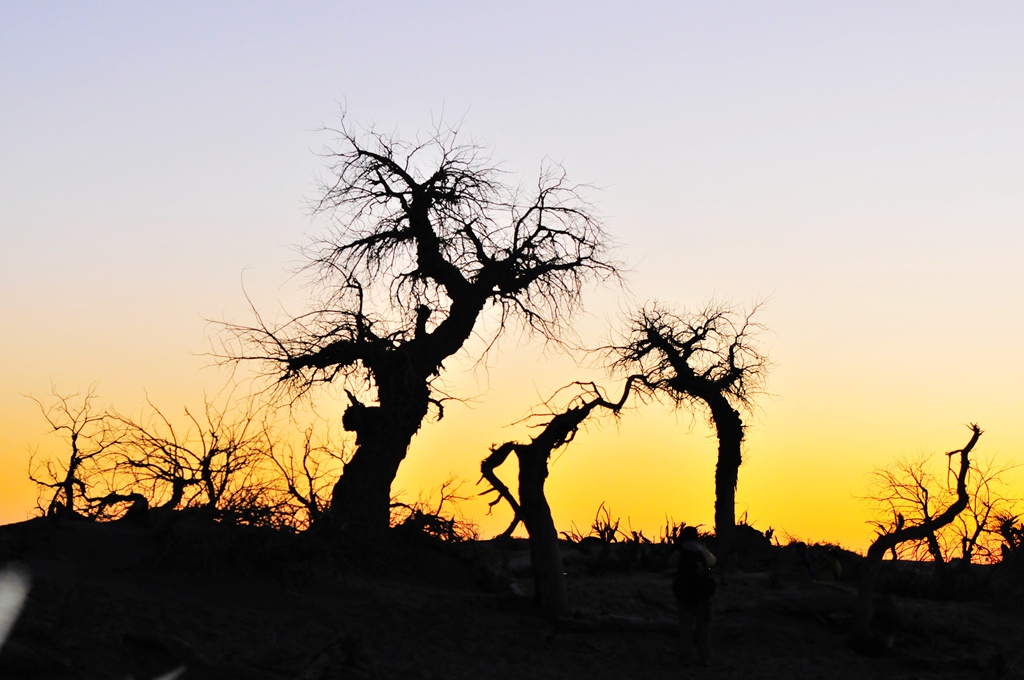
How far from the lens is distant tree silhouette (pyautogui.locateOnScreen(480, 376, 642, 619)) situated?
16.0 meters

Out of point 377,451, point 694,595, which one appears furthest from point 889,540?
point 377,451

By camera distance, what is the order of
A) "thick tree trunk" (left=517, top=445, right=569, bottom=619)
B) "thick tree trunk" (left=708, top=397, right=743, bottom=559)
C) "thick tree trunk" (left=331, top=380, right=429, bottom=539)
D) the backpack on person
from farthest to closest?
1. "thick tree trunk" (left=708, top=397, right=743, bottom=559)
2. "thick tree trunk" (left=331, top=380, right=429, bottom=539)
3. "thick tree trunk" (left=517, top=445, right=569, bottom=619)
4. the backpack on person

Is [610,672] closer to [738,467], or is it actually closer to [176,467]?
[176,467]

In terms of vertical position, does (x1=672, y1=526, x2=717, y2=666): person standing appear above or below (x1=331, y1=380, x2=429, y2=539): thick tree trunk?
below

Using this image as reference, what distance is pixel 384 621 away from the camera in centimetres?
1511

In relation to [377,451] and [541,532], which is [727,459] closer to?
[377,451]

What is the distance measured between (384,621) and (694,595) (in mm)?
4190

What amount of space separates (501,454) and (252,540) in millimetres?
3750

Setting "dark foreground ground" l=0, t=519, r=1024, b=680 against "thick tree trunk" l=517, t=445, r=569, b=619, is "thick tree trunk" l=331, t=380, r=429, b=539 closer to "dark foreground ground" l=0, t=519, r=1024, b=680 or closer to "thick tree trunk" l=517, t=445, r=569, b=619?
"dark foreground ground" l=0, t=519, r=1024, b=680

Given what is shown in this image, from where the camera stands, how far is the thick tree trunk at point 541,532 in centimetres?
1600

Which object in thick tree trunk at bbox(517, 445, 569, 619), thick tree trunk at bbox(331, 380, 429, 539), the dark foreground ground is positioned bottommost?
the dark foreground ground

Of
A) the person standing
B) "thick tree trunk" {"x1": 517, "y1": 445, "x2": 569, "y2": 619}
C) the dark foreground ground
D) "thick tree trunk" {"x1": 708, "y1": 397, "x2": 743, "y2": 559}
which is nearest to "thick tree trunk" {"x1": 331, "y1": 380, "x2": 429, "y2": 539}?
the dark foreground ground

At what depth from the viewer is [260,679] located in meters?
12.1

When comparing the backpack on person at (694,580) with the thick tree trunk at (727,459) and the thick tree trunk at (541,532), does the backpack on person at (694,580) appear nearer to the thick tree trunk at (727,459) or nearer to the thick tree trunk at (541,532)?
the thick tree trunk at (541,532)
